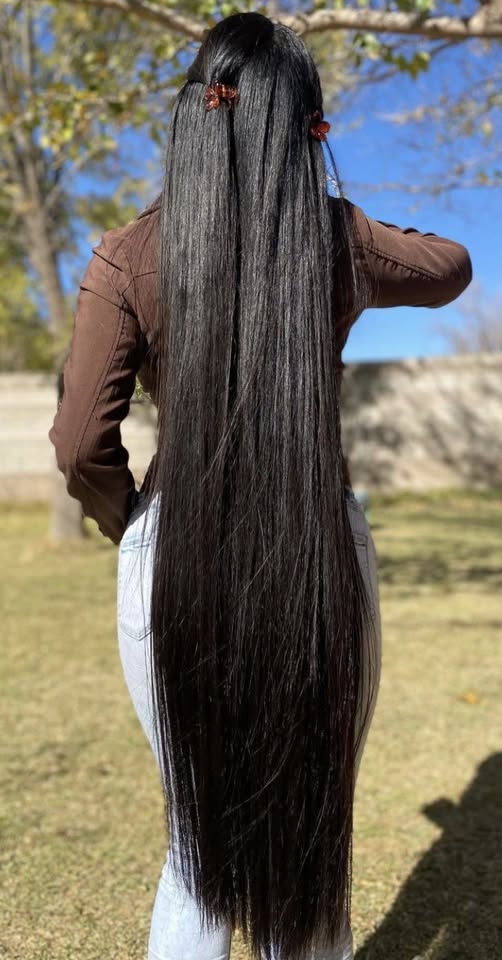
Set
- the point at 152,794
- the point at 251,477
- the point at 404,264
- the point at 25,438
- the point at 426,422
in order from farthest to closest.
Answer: the point at 426,422 → the point at 25,438 → the point at 152,794 → the point at 404,264 → the point at 251,477

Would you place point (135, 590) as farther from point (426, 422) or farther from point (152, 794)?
point (426, 422)

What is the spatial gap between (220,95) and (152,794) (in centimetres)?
247

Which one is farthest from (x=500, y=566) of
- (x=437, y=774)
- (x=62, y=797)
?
(x=62, y=797)

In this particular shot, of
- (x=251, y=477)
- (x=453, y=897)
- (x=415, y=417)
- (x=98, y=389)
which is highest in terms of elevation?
A: (x=415, y=417)

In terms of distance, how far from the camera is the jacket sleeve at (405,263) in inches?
51.4

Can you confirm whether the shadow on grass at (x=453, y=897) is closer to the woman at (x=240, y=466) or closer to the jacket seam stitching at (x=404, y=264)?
the woman at (x=240, y=466)

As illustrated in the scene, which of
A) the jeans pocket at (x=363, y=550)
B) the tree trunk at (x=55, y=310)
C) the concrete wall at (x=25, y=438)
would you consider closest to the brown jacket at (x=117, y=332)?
the jeans pocket at (x=363, y=550)

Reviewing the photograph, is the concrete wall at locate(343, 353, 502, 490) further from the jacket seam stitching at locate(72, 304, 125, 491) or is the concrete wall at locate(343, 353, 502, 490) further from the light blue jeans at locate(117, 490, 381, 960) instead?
the jacket seam stitching at locate(72, 304, 125, 491)

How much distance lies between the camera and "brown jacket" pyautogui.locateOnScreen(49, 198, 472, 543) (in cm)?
122

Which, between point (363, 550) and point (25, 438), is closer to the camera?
point (363, 550)

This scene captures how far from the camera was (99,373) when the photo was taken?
122 cm

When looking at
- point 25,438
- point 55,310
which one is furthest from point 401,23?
point 25,438

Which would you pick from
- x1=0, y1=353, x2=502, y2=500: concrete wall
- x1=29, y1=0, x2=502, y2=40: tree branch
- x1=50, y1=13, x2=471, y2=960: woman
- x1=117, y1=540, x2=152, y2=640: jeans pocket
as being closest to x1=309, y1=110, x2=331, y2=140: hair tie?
x1=50, y1=13, x2=471, y2=960: woman

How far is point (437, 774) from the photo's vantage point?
317 cm
